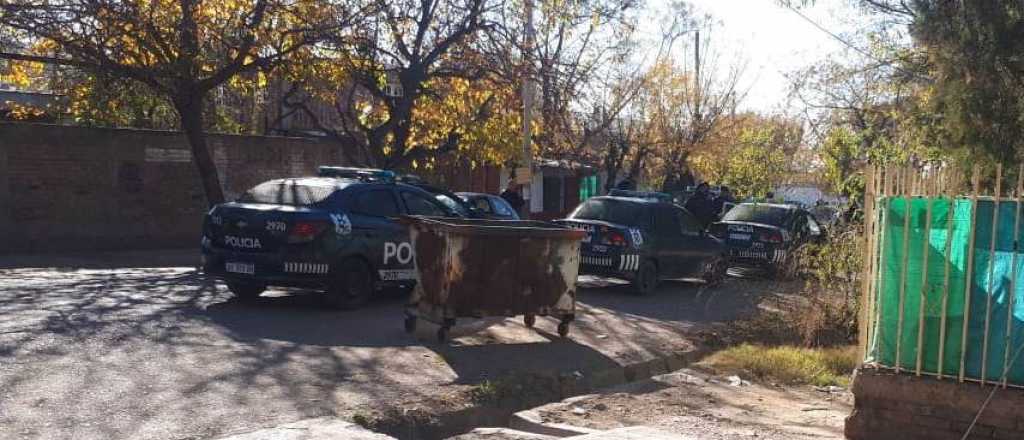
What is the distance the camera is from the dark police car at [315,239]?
11141mm

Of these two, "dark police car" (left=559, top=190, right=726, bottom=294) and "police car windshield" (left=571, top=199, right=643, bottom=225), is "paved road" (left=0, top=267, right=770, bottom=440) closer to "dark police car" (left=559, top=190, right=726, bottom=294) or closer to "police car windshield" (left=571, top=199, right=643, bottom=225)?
"dark police car" (left=559, top=190, right=726, bottom=294)

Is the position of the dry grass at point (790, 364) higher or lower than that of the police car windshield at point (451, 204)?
lower

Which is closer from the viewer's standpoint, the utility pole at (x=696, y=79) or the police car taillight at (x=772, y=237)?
the police car taillight at (x=772, y=237)

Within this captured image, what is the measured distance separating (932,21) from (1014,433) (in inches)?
157

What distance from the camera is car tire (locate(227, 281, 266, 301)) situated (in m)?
11.9

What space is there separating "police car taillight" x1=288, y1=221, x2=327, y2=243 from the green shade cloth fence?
6.21 m

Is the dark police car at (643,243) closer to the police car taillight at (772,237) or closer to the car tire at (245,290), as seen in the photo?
the police car taillight at (772,237)

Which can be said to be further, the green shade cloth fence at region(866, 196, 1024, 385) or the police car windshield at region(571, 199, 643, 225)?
the police car windshield at region(571, 199, 643, 225)

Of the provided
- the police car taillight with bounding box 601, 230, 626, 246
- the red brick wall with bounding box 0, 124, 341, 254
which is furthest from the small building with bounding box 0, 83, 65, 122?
the police car taillight with bounding box 601, 230, 626, 246

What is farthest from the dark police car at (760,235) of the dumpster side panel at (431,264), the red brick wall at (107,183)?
the red brick wall at (107,183)

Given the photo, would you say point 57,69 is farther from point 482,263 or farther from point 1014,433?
point 1014,433

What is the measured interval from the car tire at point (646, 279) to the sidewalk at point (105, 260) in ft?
24.3

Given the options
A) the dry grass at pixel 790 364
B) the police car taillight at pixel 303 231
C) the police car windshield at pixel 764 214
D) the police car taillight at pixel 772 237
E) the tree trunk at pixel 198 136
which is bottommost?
the dry grass at pixel 790 364

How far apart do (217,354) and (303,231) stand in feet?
8.94
